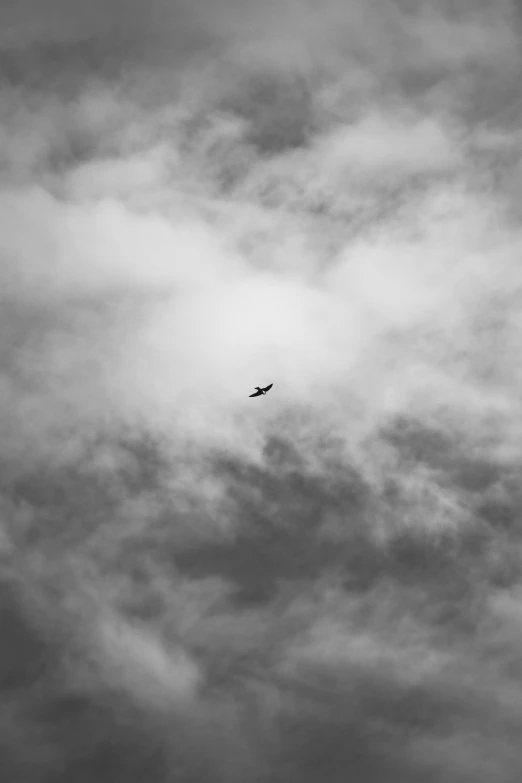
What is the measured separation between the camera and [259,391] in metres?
119

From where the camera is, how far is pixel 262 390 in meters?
119

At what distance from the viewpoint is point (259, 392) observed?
119250mm

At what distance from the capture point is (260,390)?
11850 centimetres

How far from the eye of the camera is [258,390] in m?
119

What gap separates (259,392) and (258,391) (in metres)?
0.67

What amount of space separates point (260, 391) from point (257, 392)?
803mm

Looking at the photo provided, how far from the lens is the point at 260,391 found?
119 metres

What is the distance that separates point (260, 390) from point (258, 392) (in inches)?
44.5

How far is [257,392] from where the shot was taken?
119 m

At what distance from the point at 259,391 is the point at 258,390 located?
1.43ft

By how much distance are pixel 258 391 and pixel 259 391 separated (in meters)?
0.28

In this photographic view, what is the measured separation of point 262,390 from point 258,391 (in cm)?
113

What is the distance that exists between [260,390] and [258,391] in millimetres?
594

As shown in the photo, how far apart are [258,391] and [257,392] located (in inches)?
32.8
